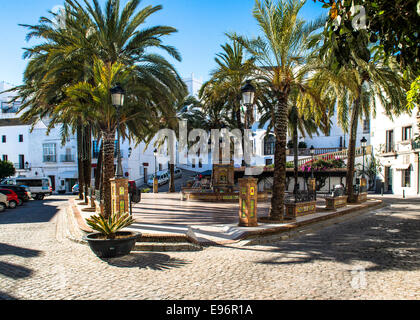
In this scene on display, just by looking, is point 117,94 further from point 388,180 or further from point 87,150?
point 388,180

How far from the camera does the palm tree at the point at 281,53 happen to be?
11.5 meters

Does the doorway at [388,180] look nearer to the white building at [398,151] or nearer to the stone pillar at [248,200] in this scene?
the white building at [398,151]

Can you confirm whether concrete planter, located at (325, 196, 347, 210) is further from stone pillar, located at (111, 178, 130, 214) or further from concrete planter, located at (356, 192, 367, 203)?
stone pillar, located at (111, 178, 130, 214)

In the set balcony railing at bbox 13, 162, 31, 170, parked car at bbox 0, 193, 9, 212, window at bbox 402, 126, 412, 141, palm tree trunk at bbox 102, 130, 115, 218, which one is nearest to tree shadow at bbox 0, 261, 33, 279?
palm tree trunk at bbox 102, 130, 115, 218

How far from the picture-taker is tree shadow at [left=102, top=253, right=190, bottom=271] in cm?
693

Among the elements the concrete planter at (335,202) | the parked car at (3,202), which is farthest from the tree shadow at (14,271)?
the parked car at (3,202)

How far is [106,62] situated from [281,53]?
7378mm

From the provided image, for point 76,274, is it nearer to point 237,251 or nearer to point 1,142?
point 237,251

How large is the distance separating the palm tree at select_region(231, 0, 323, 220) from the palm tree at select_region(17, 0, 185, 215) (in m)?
3.98

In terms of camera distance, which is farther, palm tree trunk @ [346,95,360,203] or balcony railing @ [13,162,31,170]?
balcony railing @ [13,162,31,170]

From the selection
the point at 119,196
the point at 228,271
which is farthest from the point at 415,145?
the point at 228,271

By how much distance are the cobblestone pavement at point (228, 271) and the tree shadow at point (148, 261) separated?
0.02 m

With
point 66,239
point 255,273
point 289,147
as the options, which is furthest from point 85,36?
point 289,147

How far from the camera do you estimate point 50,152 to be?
154 feet
